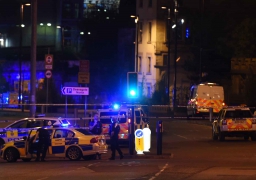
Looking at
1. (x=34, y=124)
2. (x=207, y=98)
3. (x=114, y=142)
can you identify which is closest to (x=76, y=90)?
(x=34, y=124)

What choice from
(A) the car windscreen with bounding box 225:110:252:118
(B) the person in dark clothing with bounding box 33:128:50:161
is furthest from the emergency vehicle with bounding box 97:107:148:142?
(B) the person in dark clothing with bounding box 33:128:50:161

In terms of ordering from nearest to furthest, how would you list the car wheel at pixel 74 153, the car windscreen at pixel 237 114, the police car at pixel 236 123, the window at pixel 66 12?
1. the car wheel at pixel 74 153
2. the police car at pixel 236 123
3. the car windscreen at pixel 237 114
4. the window at pixel 66 12

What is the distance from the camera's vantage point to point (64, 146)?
78.7 feet

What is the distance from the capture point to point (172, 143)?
31797 mm

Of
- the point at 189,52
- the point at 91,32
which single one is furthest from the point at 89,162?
the point at 91,32

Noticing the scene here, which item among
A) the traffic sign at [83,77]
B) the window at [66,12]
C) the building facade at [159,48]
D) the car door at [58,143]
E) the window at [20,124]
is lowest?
the car door at [58,143]

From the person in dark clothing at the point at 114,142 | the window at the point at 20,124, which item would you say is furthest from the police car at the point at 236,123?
the window at the point at 20,124

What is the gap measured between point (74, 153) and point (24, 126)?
15.8ft

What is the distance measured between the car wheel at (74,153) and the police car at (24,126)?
3.52 metres

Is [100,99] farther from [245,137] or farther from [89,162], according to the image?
[89,162]

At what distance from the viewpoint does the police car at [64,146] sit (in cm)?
2377

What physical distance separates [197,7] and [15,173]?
56.2m

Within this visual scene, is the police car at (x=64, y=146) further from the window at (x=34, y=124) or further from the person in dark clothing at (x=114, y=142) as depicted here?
the window at (x=34, y=124)

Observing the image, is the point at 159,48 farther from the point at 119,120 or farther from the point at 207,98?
the point at 119,120
